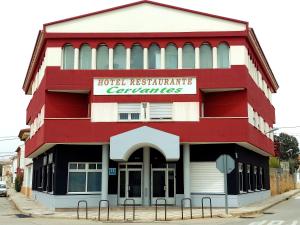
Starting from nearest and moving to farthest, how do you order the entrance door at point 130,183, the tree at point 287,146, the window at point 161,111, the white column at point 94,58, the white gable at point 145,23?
the window at point 161,111 → the entrance door at point 130,183 → the white column at point 94,58 → the white gable at point 145,23 → the tree at point 287,146

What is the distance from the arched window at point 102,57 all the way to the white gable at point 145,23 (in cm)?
115

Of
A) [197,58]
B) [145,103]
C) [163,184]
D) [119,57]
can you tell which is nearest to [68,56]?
[119,57]

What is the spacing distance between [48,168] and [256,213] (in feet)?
51.3

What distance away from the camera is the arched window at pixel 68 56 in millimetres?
30156

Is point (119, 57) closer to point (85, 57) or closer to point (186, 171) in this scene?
point (85, 57)

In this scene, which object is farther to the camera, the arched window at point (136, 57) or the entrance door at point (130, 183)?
the arched window at point (136, 57)

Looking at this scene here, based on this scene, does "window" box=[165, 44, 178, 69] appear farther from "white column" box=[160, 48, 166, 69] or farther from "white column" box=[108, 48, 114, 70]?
"white column" box=[108, 48, 114, 70]

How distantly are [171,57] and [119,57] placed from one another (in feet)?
11.4

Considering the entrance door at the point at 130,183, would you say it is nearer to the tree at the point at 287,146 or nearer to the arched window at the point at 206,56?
the arched window at the point at 206,56

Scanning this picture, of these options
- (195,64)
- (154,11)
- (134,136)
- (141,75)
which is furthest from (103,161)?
(154,11)

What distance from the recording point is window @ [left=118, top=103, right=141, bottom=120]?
29.0 m

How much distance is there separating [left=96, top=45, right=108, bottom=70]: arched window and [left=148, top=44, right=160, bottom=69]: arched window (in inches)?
114

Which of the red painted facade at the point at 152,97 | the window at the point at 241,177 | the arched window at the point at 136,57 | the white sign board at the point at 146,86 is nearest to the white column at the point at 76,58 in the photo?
the red painted facade at the point at 152,97

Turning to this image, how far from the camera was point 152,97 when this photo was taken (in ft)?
94.9
